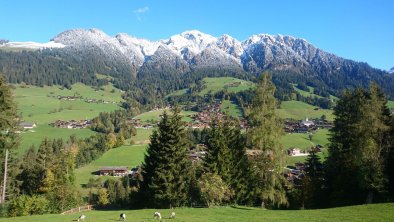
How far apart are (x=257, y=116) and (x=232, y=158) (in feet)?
45.7

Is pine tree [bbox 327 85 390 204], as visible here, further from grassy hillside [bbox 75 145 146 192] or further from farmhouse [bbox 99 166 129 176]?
grassy hillside [bbox 75 145 146 192]

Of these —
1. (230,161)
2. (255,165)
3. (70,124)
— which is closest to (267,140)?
(255,165)

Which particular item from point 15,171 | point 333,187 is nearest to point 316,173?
point 333,187

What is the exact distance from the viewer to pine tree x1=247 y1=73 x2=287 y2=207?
148 ft

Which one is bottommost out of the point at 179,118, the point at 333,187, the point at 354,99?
the point at 333,187

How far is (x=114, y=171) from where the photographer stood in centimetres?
12394

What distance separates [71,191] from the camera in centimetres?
6994

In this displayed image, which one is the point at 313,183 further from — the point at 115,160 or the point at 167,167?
the point at 115,160

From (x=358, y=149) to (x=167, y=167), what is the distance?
25237 millimetres

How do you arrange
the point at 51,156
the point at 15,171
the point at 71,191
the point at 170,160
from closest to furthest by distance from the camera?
the point at 170,160
the point at 15,171
the point at 71,191
the point at 51,156

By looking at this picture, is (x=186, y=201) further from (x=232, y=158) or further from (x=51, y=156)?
(x=51, y=156)

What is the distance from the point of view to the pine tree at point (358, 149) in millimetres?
46438

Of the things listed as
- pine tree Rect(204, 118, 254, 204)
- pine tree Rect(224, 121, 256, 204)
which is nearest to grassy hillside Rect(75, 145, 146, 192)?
pine tree Rect(204, 118, 254, 204)

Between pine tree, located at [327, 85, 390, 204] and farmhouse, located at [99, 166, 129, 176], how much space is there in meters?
79.3
